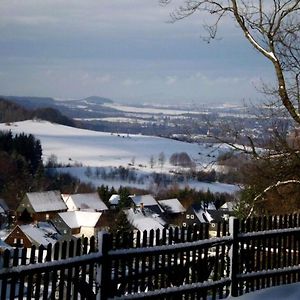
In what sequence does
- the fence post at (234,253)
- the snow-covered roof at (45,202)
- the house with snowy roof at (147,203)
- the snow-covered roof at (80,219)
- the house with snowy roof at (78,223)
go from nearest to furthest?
the fence post at (234,253), the house with snowy roof at (78,223), the snow-covered roof at (80,219), the snow-covered roof at (45,202), the house with snowy roof at (147,203)

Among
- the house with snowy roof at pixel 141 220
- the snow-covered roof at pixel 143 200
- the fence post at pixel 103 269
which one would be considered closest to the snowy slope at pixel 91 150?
the snow-covered roof at pixel 143 200

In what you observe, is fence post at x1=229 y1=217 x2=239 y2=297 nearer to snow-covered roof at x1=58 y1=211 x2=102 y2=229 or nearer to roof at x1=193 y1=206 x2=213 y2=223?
snow-covered roof at x1=58 y1=211 x2=102 y2=229

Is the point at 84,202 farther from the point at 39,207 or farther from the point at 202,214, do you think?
the point at 202,214

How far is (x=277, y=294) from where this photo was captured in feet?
29.2

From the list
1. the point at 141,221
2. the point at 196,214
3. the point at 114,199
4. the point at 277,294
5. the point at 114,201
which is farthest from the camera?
the point at 114,199

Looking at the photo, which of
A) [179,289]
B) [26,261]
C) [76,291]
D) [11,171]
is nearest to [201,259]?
[179,289]

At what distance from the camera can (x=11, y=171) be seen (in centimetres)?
10850

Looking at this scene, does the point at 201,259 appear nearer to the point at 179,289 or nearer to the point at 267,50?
the point at 179,289

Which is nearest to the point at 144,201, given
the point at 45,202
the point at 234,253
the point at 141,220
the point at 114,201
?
the point at 114,201

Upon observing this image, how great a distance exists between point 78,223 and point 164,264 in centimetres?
6393

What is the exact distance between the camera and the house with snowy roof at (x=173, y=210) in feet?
288

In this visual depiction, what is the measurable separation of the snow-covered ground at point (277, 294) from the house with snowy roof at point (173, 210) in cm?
7750

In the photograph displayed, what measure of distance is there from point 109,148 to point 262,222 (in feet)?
596

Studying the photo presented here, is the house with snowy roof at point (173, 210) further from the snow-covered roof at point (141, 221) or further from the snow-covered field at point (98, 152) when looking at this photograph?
the snow-covered field at point (98, 152)
